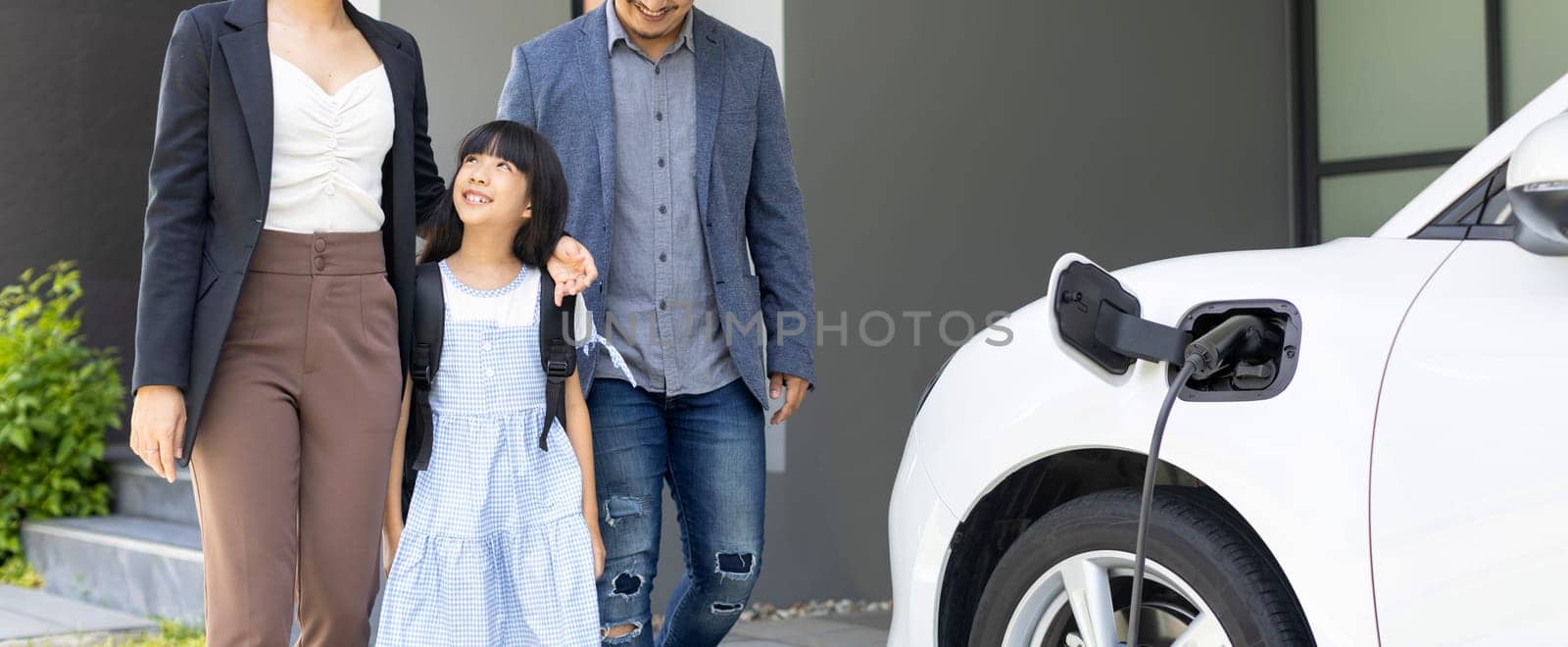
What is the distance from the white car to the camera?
1.98 m

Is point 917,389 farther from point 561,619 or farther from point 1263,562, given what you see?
point 1263,562

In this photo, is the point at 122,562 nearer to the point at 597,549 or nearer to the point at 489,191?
the point at 597,549

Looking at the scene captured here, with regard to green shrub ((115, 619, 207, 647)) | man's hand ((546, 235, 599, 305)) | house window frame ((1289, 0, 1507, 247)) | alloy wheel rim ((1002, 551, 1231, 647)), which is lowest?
green shrub ((115, 619, 207, 647))

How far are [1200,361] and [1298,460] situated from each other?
21 centimetres

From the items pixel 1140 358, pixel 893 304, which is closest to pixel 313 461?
pixel 1140 358

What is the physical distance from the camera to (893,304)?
570 cm

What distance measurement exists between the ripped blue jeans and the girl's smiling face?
0.46 metres

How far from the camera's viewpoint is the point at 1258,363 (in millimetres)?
2340

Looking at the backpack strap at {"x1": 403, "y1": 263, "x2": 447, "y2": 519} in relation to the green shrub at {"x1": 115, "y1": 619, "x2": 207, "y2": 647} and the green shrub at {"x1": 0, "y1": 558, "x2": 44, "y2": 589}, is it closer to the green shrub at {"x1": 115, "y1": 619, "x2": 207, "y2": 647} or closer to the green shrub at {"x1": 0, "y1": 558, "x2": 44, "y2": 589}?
the green shrub at {"x1": 115, "y1": 619, "x2": 207, "y2": 647}

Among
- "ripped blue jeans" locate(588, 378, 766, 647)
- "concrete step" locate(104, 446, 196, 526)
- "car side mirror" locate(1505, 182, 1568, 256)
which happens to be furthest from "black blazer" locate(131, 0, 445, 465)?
"concrete step" locate(104, 446, 196, 526)

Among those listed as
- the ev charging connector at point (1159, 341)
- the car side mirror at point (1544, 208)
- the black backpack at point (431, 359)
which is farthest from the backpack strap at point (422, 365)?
the car side mirror at point (1544, 208)

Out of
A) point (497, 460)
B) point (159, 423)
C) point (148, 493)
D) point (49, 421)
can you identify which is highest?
point (159, 423)

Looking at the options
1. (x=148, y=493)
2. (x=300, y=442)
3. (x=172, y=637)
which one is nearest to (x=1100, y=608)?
(x=300, y=442)

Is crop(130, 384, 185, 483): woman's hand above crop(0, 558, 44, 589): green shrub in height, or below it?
above
